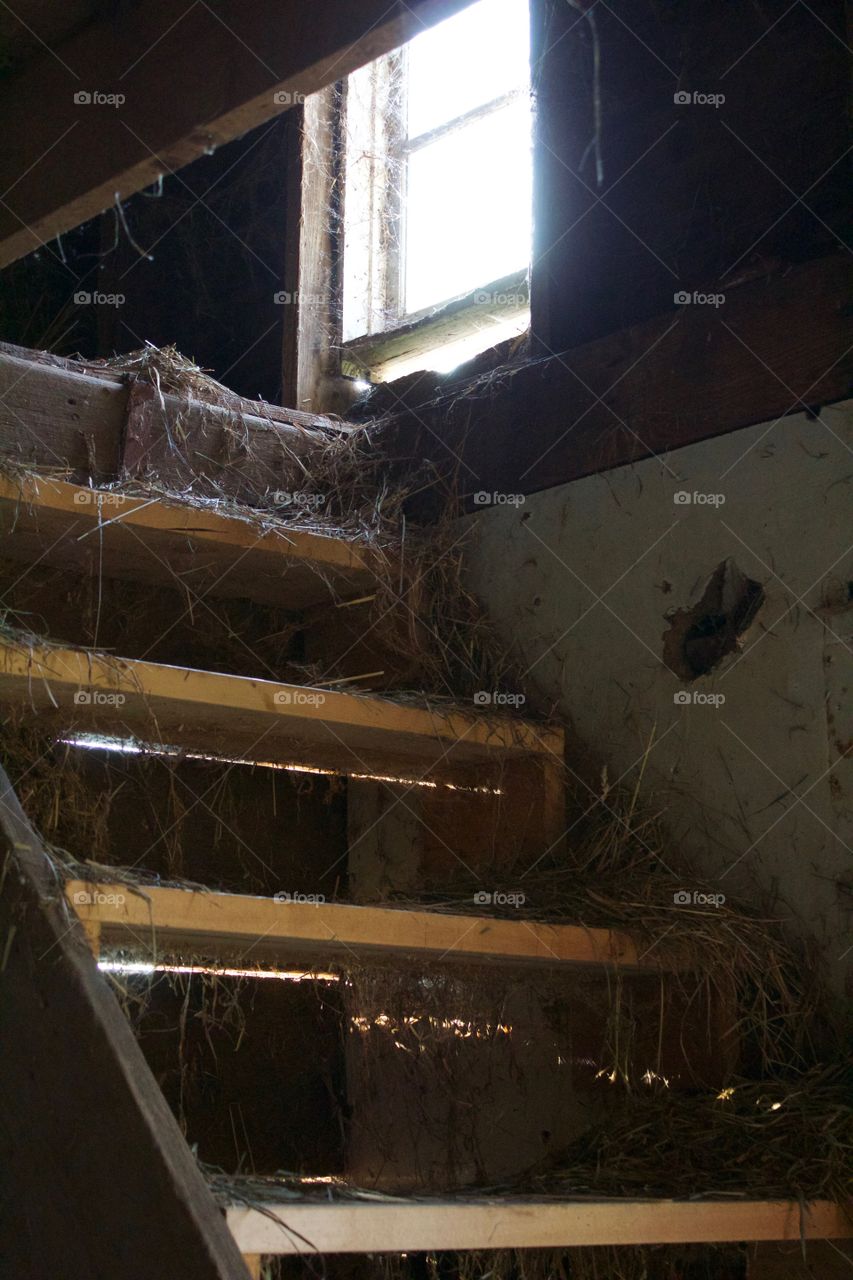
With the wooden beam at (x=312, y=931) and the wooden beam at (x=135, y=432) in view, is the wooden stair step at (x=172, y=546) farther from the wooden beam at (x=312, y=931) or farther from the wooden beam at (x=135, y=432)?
the wooden beam at (x=312, y=931)

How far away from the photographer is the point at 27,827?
1394 millimetres

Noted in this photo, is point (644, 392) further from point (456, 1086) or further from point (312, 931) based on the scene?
point (456, 1086)

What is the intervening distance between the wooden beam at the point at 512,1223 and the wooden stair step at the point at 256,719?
80cm

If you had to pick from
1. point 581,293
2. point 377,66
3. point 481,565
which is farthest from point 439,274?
point 481,565

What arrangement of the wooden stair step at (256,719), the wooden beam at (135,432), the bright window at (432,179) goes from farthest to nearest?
the bright window at (432,179)
the wooden beam at (135,432)
the wooden stair step at (256,719)

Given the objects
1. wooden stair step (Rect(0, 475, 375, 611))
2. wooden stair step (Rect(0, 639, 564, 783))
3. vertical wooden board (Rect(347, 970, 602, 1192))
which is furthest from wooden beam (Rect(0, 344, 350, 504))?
vertical wooden board (Rect(347, 970, 602, 1192))

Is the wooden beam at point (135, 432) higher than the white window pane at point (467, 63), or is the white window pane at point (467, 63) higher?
the white window pane at point (467, 63)

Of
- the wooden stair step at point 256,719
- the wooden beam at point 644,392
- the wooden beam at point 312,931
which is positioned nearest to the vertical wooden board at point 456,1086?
the wooden beam at point 312,931

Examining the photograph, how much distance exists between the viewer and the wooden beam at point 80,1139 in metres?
1.14

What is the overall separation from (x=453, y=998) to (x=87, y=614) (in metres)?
0.95

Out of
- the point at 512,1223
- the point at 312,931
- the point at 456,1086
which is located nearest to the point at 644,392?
the point at 312,931

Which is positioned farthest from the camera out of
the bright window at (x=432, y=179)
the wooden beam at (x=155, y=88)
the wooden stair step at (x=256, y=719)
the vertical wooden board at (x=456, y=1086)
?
the bright window at (x=432, y=179)

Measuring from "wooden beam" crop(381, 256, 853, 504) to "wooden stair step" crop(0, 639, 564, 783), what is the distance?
53 cm

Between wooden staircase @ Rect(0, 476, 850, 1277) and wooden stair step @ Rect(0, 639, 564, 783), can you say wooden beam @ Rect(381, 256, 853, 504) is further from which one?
wooden stair step @ Rect(0, 639, 564, 783)
